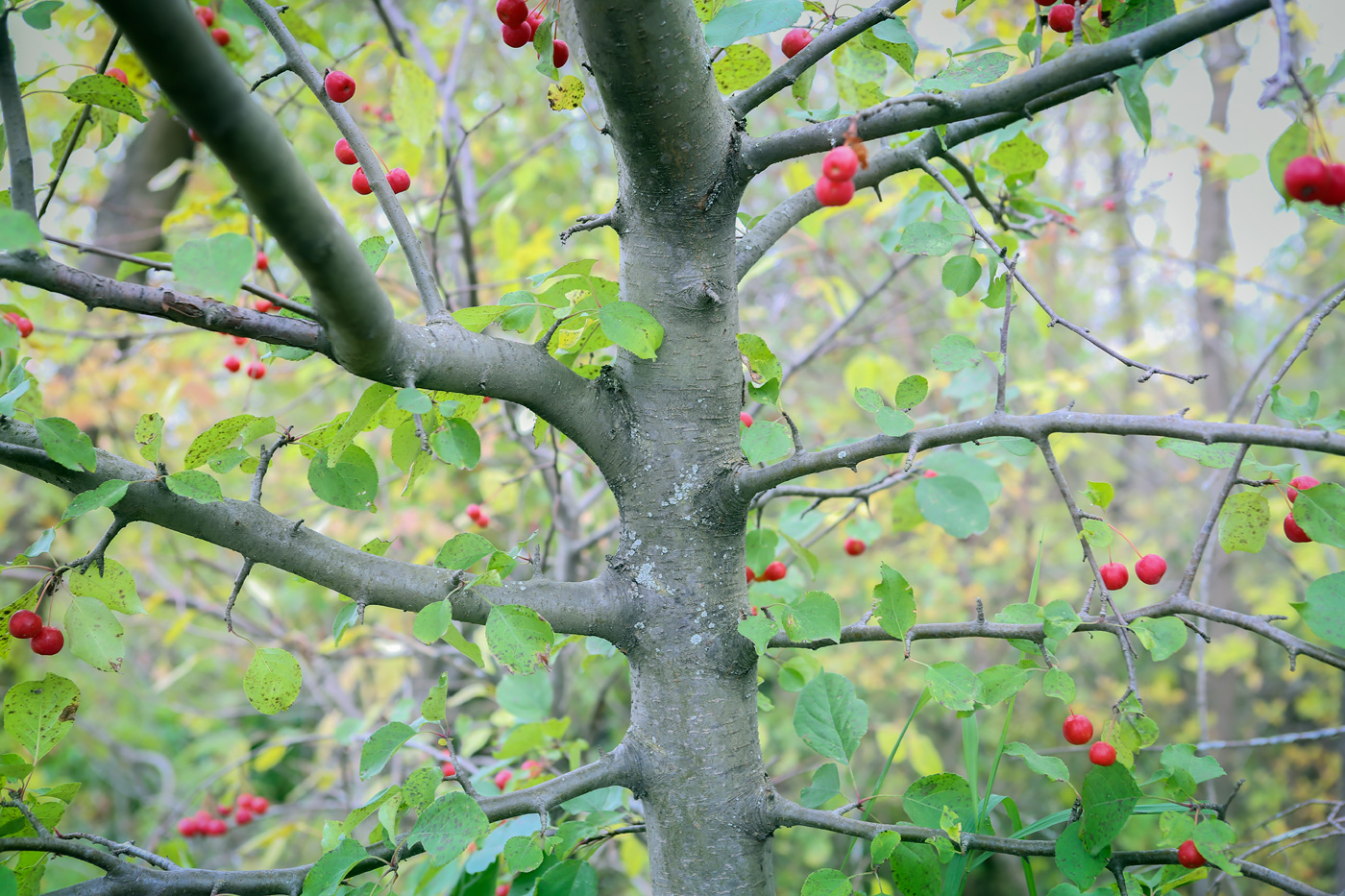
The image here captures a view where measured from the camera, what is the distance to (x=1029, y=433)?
0.78m

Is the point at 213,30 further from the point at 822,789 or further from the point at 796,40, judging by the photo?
the point at 822,789

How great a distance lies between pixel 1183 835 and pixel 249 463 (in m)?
1.17

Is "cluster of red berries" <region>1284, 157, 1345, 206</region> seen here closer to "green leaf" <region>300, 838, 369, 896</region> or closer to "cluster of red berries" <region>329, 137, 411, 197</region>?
"cluster of red berries" <region>329, 137, 411, 197</region>

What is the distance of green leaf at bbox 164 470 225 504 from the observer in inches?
28.3

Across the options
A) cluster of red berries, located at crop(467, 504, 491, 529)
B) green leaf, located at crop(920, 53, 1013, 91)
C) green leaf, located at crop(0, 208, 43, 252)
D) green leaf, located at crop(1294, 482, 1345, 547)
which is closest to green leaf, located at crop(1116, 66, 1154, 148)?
green leaf, located at crop(920, 53, 1013, 91)

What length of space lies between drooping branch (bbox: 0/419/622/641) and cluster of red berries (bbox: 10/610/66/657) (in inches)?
7.8

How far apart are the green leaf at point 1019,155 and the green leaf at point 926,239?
0.56 ft

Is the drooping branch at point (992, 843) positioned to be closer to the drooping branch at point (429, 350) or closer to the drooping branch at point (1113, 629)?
the drooping branch at point (1113, 629)

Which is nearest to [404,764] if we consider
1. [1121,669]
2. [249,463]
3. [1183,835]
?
[249,463]

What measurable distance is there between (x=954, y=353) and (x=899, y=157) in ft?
0.81

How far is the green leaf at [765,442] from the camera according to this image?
896 mm

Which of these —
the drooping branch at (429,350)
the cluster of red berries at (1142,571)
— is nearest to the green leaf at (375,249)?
the drooping branch at (429,350)

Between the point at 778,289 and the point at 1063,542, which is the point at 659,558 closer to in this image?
the point at 778,289

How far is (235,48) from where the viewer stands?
1.54 meters
